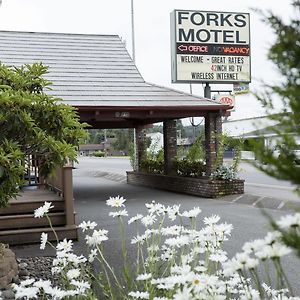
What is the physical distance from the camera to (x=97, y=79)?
55.5 ft

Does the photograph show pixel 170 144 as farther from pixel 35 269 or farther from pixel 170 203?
pixel 35 269

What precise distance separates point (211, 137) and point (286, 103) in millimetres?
14439

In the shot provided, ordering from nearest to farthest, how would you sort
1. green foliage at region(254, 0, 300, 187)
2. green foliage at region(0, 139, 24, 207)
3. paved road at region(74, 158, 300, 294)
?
green foliage at region(254, 0, 300, 187), green foliage at region(0, 139, 24, 207), paved road at region(74, 158, 300, 294)

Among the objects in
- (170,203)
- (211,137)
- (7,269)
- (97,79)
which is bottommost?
(170,203)

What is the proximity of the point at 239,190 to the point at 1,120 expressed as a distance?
35.9 feet

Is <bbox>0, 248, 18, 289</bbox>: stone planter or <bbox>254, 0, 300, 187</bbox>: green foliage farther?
<bbox>0, 248, 18, 289</bbox>: stone planter

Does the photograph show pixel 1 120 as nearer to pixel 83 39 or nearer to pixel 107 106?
pixel 107 106

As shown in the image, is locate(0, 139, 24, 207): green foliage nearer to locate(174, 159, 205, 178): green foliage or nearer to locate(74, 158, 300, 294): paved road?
locate(74, 158, 300, 294): paved road

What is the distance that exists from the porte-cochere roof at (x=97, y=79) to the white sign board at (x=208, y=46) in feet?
7.23

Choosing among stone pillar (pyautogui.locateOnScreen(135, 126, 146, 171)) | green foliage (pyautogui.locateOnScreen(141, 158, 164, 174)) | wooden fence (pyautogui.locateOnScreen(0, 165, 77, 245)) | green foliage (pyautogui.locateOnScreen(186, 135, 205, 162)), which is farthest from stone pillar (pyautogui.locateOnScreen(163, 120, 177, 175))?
wooden fence (pyautogui.locateOnScreen(0, 165, 77, 245))

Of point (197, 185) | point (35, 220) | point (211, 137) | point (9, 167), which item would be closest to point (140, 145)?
point (211, 137)

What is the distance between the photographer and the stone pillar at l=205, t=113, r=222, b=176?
1596 centimetres

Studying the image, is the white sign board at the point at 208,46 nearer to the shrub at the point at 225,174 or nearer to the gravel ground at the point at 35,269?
the shrub at the point at 225,174

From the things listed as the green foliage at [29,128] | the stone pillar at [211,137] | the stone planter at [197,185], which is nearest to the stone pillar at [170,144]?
the stone planter at [197,185]
